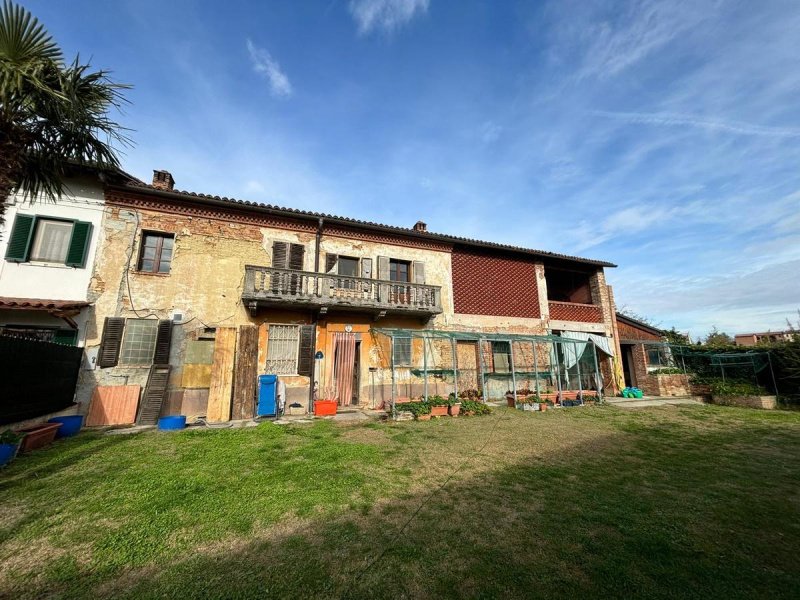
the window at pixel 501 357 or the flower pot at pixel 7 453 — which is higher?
the window at pixel 501 357

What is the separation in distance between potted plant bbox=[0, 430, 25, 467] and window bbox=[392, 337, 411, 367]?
32.6ft

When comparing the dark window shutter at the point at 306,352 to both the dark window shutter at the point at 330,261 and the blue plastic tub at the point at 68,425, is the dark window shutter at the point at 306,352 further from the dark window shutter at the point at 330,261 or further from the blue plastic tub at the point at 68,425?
the blue plastic tub at the point at 68,425

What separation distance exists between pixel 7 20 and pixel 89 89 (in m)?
1.11

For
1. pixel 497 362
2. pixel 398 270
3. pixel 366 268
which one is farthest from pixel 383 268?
pixel 497 362

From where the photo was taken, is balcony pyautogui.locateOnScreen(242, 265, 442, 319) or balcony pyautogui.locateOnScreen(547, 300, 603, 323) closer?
balcony pyautogui.locateOnScreen(242, 265, 442, 319)

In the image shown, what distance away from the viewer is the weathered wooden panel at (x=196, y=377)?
10227 mm

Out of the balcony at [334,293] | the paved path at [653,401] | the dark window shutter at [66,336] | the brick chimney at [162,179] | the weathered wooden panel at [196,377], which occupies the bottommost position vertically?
the paved path at [653,401]

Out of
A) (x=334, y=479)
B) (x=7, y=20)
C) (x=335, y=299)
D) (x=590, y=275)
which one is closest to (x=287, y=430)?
(x=334, y=479)

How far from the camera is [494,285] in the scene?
15656 millimetres

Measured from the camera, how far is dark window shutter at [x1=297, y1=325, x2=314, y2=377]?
11.5 metres

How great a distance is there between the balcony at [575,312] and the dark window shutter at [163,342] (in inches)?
642

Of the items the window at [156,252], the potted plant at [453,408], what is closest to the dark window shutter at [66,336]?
the window at [156,252]

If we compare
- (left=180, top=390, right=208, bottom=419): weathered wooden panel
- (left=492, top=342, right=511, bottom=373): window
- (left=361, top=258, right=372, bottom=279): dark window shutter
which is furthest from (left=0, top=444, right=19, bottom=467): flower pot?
(left=492, top=342, right=511, bottom=373): window

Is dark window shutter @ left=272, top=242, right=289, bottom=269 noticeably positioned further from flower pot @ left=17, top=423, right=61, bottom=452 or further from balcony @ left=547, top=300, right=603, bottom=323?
balcony @ left=547, top=300, right=603, bottom=323
